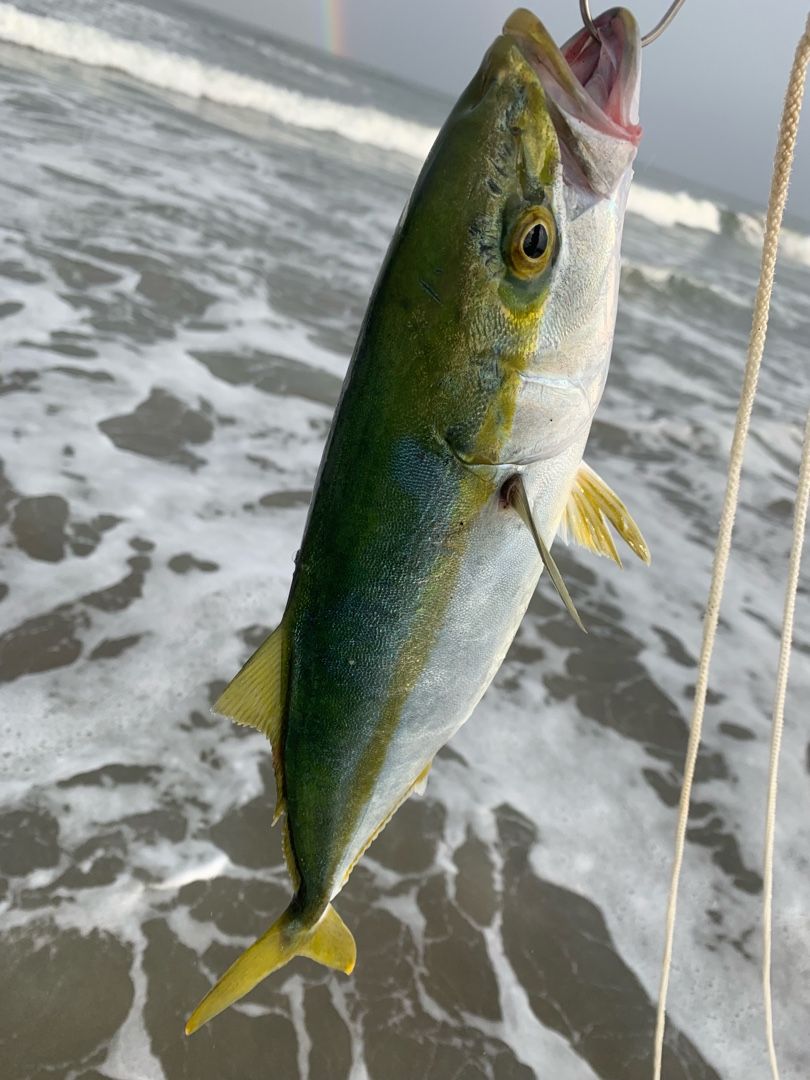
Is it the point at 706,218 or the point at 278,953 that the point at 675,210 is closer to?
the point at 706,218

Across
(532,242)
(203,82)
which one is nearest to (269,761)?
(532,242)

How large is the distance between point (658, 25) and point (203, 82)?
2646 cm

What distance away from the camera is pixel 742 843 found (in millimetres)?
3762

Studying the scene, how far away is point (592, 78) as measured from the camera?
119cm

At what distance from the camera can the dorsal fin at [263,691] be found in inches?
59.7

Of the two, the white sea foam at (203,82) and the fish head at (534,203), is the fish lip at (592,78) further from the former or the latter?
the white sea foam at (203,82)

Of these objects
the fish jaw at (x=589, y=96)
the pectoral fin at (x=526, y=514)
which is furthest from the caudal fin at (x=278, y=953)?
the fish jaw at (x=589, y=96)

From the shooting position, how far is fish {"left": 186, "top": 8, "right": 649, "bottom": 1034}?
1.18 meters

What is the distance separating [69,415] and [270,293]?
389cm

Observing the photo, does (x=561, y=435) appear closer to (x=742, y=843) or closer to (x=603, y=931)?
(x=603, y=931)

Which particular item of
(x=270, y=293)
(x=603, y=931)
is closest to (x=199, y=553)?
(x=603, y=931)

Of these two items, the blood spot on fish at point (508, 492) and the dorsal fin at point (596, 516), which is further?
the dorsal fin at point (596, 516)

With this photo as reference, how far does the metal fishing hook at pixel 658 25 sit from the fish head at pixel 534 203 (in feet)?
0.05

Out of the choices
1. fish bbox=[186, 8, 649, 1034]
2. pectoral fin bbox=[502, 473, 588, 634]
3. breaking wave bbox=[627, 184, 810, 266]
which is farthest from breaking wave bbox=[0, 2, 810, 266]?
pectoral fin bbox=[502, 473, 588, 634]
